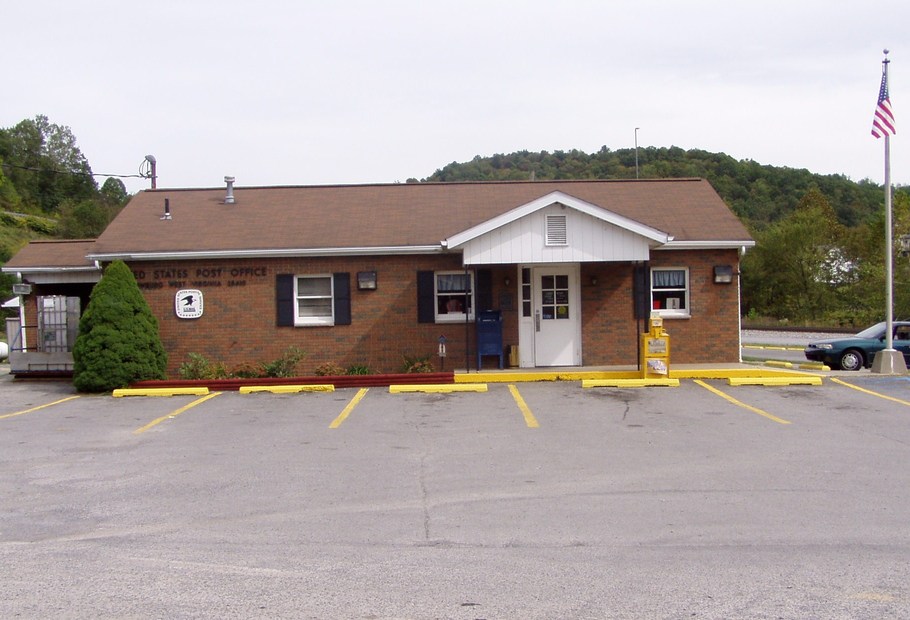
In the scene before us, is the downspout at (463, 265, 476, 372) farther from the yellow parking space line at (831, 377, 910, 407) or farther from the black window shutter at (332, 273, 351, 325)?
the yellow parking space line at (831, 377, 910, 407)

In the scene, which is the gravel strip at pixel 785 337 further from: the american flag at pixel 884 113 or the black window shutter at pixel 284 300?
the black window shutter at pixel 284 300

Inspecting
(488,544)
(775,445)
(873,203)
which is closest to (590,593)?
(488,544)

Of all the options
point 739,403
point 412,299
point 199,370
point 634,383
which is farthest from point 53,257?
point 739,403

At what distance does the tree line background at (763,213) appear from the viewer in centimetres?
4950

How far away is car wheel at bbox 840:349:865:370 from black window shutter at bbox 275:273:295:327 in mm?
13181

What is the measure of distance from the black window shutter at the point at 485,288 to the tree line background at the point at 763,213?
19.3 metres

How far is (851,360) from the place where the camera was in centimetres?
2162

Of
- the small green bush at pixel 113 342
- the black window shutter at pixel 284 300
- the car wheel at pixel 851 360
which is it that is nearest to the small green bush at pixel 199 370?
the small green bush at pixel 113 342

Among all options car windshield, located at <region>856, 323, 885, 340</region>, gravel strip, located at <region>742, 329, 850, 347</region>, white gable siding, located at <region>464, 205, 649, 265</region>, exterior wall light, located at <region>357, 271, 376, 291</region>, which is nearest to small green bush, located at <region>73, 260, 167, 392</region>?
exterior wall light, located at <region>357, 271, 376, 291</region>

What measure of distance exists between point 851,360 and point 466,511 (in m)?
16.3

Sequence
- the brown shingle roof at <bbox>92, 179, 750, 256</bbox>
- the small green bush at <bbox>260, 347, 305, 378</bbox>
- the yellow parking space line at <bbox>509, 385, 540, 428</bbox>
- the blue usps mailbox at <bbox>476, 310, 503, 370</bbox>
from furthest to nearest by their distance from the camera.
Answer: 1. the brown shingle roof at <bbox>92, 179, 750, 256</bbox>
2. the small green bush at <bbox>260, 347, 305, 378</bbox>
3. the blue usps mailbox at <bbox>476, 310, 503, 370</bbox>
4. the yellow parking space line at <bbox>509, 385, 540, 428</bbox>

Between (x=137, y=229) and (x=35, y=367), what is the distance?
419 cm

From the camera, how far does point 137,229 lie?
20.7 meters

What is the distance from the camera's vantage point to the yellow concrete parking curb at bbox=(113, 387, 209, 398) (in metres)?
17.3
